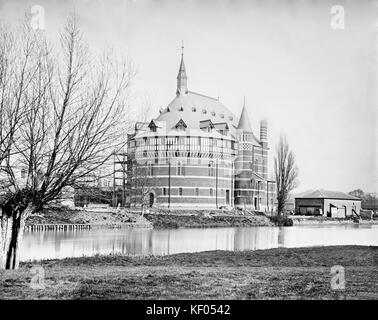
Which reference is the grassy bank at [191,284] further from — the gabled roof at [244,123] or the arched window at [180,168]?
the gabled roof at [244,123]

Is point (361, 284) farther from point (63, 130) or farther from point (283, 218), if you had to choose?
point (283, 218)

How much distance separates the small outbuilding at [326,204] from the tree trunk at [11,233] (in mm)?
44654

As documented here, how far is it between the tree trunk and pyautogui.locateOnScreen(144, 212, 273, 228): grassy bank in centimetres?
2373

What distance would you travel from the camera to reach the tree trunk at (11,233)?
782 centimetres

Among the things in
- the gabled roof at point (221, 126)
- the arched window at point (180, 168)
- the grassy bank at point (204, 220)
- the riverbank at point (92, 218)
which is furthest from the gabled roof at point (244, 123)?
the riverbank at point (92, 218)

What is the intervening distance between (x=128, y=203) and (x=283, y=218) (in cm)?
1511

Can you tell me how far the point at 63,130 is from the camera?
7.28m

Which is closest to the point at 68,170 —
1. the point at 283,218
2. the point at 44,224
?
the point at 44,224

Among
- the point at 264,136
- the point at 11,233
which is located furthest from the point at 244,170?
the point at 11,233

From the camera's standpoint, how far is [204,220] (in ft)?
117

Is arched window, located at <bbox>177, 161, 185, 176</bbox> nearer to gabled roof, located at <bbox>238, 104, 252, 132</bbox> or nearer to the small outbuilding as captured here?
gabled roof, located at <bbox>238, 104, 252, 132</bbox>

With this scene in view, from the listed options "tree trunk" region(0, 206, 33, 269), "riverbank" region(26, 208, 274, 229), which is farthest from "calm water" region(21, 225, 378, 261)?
"riverbank" region(26, 208, 274, 229)

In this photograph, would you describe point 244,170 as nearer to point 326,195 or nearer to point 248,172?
point 248,172
